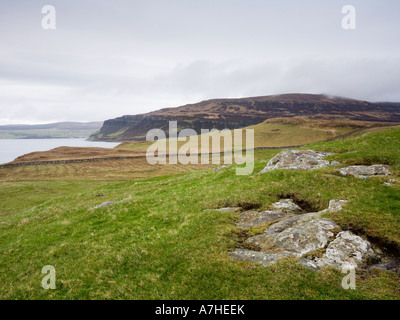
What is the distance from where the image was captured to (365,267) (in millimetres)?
8734

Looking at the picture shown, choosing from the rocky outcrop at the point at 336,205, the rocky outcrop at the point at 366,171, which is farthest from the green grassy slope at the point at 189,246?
the rocky outcrop at the point at 366,171

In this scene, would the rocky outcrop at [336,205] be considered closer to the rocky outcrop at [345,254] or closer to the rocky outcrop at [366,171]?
the rocky outcrop at [345,254]

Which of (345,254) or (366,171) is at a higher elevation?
(366,171)

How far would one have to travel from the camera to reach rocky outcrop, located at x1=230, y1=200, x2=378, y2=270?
30.0 feet

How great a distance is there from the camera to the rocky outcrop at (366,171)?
17016mm

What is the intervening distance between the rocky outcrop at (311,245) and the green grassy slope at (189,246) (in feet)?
1.82

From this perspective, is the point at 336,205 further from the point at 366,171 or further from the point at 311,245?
the point at 366,171

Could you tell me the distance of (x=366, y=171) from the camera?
17.6 meters

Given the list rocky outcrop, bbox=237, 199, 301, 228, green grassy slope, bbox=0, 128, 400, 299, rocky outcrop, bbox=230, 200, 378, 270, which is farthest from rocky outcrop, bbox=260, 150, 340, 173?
rocky outcrop, bbox=230, 200, 378, 270

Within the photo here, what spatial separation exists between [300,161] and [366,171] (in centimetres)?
577

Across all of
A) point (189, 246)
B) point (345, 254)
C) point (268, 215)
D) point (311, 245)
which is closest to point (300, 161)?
point (268, 215)

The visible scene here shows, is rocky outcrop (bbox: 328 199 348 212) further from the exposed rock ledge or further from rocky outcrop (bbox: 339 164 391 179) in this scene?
rocky outcrop (bbox: 339 164 391 179)
